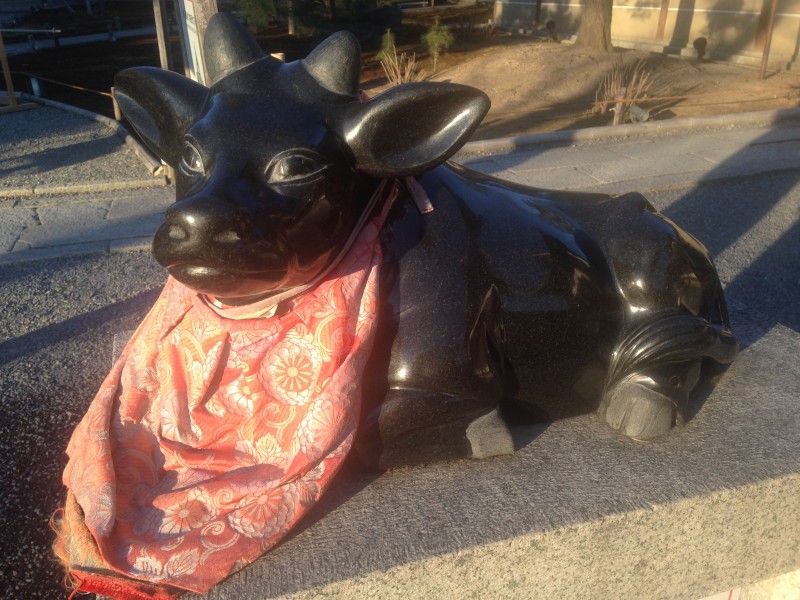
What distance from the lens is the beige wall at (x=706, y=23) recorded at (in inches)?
515

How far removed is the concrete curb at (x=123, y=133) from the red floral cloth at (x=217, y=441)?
18.3 ft

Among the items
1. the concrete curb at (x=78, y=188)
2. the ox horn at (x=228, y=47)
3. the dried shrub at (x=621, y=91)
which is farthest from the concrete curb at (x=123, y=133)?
the ox horn at (x=228, y=47)

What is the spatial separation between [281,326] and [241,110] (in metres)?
0.53

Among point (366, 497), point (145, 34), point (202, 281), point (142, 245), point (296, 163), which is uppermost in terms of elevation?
point (296, 163)

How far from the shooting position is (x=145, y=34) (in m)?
24.0

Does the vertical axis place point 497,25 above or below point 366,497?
below

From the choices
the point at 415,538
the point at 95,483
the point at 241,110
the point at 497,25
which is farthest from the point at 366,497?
the point at 497,25

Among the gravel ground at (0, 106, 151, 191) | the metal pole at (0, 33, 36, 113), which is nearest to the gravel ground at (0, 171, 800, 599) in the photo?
the gravel ground at (0, 106, 151, 191)

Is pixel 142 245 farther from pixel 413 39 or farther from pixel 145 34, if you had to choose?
pixel 145 34

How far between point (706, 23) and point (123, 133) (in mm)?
12429

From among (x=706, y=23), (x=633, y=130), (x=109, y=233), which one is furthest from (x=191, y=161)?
(x=706, y=23)

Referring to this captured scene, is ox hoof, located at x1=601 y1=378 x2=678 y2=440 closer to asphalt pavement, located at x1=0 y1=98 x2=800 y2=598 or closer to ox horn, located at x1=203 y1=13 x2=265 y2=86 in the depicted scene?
asphalt pavement, located at x1=0 y1=98 x2=800 y2=598

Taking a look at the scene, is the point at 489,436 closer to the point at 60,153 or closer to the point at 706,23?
the point at 60,153

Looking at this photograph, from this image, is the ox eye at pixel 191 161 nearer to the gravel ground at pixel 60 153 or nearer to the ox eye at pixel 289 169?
the ox eye at pixel 289 169
